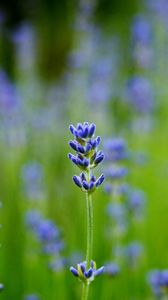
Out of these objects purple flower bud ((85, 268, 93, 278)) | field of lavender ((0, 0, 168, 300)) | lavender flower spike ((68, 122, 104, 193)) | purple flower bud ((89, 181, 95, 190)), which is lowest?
purple flower bud ((85, 268, 93, 278))

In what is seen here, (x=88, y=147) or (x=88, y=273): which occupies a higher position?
(x=88, y=147)

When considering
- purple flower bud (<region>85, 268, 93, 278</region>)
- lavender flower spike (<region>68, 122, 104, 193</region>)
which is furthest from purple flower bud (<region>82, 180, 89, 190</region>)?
purple flower bud (<region>85, 268, 93, 278</region>)

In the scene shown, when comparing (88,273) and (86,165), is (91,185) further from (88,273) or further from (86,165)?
(88,273)

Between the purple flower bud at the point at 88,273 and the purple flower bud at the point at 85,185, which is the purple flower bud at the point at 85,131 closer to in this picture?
the purple flower bud at the point at 85,185

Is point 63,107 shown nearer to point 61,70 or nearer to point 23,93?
point 23,93

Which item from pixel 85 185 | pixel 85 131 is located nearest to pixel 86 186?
pixel 85 185

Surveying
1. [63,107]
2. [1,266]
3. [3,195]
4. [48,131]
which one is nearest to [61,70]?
[63,107]

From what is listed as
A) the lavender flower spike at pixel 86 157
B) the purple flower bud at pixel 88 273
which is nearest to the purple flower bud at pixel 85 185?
the lavender flower spike at pixel 86 157

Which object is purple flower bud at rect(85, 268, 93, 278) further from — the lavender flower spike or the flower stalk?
the lavender flower spike
